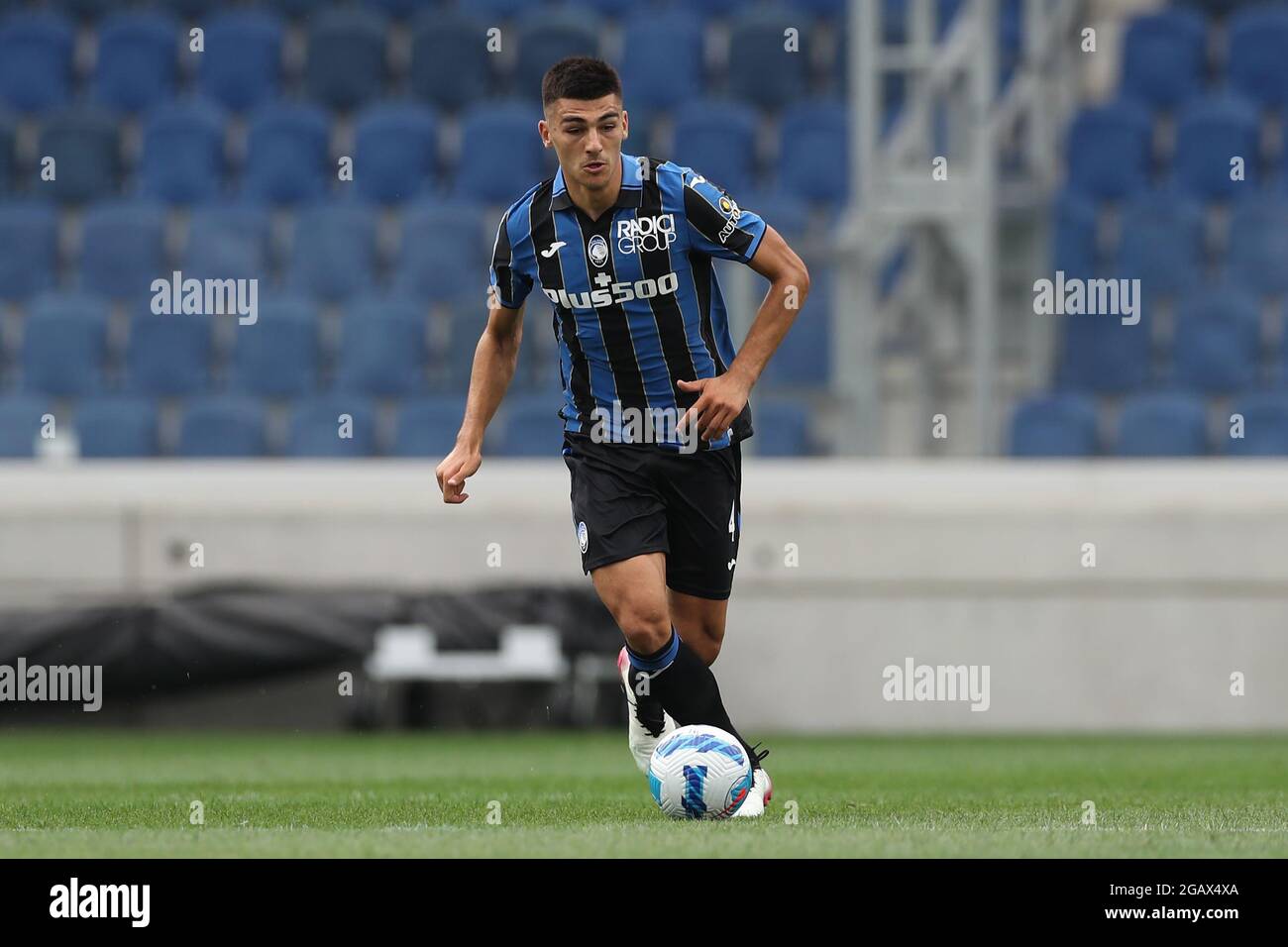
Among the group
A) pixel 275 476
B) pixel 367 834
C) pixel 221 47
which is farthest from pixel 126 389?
pixel 367 834

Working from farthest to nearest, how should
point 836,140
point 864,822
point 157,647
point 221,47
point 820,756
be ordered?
point 221,47, point 836,140, point 157,647, point 820,756, point 864,822

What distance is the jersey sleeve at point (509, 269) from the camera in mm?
6188

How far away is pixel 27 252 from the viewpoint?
13.5 meters

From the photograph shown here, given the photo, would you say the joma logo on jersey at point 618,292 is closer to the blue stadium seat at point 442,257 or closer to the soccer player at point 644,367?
the soccer player at point 644,367

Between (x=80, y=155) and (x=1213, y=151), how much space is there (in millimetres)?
7694

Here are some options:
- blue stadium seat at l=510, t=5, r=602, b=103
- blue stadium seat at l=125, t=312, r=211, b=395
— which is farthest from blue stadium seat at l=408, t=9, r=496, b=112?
blue stadium seat at l=125, t=312, r=211, b=395

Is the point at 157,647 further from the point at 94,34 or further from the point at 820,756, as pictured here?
the point at 94,34

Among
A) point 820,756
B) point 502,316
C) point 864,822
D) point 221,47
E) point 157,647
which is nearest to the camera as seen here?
point 864,822

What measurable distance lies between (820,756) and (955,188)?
4.02 m

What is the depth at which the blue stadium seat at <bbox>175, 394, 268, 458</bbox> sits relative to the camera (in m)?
12.3

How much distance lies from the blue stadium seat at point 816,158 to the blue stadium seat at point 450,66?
2309 mm

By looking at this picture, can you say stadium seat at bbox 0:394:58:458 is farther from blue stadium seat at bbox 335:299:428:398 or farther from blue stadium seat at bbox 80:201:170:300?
blue stadium seat at bbox 335:299:428:398

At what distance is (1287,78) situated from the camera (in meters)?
14.5

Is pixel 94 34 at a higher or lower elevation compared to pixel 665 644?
higher
